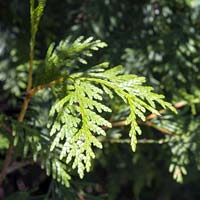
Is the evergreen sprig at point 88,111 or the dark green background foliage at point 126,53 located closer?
the evergreen sprig at point 88,111

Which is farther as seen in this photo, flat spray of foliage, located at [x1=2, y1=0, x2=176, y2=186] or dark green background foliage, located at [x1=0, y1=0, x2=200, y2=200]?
dark green background foliage, located at [x1=0, y1=0, x2=200, y2=200]

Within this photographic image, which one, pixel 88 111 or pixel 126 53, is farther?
pixel 126 53

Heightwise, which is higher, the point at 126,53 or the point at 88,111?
the point at 126,53

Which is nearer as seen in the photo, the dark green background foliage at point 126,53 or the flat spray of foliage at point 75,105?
the flat spray of foliage at point 75,105

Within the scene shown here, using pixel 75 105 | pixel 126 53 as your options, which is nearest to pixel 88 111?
pixel 75 105

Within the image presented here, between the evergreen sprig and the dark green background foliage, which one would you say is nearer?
the evergreen sprig

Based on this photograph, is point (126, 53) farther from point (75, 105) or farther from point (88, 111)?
point (88, 111)

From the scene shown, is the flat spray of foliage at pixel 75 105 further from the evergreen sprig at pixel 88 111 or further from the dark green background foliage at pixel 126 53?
the dark green background foliage at pixel 126 53

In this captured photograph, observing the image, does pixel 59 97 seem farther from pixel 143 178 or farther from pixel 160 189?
pixel 160 189

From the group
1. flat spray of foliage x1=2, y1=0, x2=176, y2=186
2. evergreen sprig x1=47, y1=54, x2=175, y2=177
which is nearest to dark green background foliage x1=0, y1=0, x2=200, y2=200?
flat spray of foliage x1=2, y1=0, x2=176, y2=186

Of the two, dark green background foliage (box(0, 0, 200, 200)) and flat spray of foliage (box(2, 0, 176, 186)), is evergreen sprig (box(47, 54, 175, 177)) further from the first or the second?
dark green background foliage (box(0, 0, 200, 200))

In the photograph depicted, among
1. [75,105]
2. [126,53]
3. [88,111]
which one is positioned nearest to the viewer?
[88,111]

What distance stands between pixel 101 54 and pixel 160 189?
1044 millimetres

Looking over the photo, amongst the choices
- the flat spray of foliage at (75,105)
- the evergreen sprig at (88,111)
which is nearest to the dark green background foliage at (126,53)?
the flat spray of foliage at (75,105)
